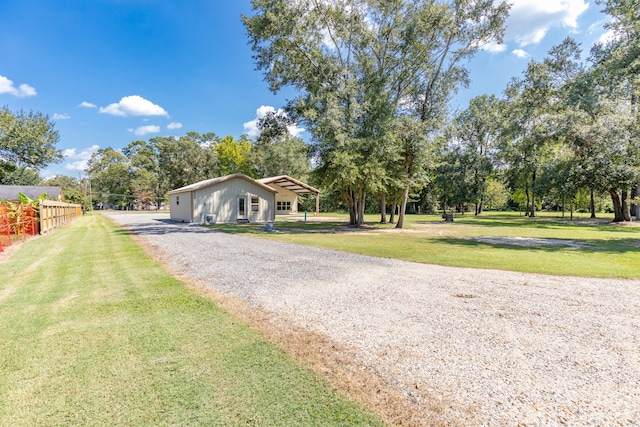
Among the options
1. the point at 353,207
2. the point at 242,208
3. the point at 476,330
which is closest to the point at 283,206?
the point at 242,208

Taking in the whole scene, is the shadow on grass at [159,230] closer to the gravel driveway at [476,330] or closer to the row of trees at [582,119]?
the gravel driveway at [476,330]

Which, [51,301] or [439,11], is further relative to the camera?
[439,11]

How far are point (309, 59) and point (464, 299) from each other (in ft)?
53.7

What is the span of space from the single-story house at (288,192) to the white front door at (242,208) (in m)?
10.6

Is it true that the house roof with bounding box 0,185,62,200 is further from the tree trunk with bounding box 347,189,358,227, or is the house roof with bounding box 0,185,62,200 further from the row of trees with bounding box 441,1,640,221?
the row of trees with bounding box 441,1,640,221

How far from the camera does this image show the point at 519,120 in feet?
88.8

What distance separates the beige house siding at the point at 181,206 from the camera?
68.9ft

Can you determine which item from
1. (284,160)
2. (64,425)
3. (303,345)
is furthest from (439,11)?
(284,160)

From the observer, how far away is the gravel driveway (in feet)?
7.46

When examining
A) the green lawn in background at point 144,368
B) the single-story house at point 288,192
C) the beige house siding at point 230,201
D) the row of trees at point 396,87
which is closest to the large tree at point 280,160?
the single-story house at point 288,192

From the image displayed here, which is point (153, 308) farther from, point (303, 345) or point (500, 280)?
point (500, 280)

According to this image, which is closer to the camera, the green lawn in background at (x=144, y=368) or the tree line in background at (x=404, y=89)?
the green lawn in background at (x=144, y=368)

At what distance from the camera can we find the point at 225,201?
2131 cm

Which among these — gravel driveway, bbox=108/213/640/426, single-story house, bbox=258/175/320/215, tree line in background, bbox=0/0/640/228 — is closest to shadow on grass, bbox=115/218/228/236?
tree line in background, bbox=0/0/640/228
